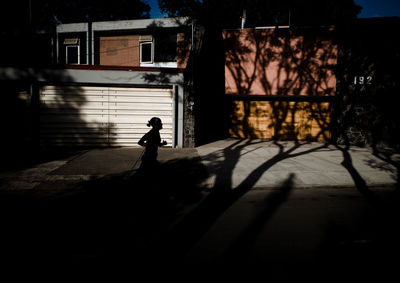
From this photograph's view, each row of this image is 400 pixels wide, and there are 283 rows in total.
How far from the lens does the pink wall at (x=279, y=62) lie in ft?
40.7

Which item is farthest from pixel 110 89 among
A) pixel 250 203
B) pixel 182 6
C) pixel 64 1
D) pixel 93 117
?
pixel 64 1

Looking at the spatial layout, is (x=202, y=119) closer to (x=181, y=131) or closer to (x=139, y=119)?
(x=181, y=131)

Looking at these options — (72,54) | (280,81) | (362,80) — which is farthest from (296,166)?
(72,54)

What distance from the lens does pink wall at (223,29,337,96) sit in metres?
12.4

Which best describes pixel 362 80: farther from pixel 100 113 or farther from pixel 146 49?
pixel 146 49

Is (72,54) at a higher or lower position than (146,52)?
higher

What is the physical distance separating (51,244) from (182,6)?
3431cm

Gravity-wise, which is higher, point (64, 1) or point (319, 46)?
point (64, 1)

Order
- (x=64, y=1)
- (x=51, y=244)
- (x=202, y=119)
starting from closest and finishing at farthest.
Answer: (x=51, y=244)
(x=202, y=119)
(x=64, y=1)

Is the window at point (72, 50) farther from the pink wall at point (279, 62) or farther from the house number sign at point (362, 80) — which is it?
the house number sign at point (362, 80)

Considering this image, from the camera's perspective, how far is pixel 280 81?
12.9m

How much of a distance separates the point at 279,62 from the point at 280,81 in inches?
39.5

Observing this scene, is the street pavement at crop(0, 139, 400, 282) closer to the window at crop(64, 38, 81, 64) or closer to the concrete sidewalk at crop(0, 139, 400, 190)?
the concrete sidewalk at crop(0, 139, 400, 190)

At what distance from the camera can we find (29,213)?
429 centimetres
